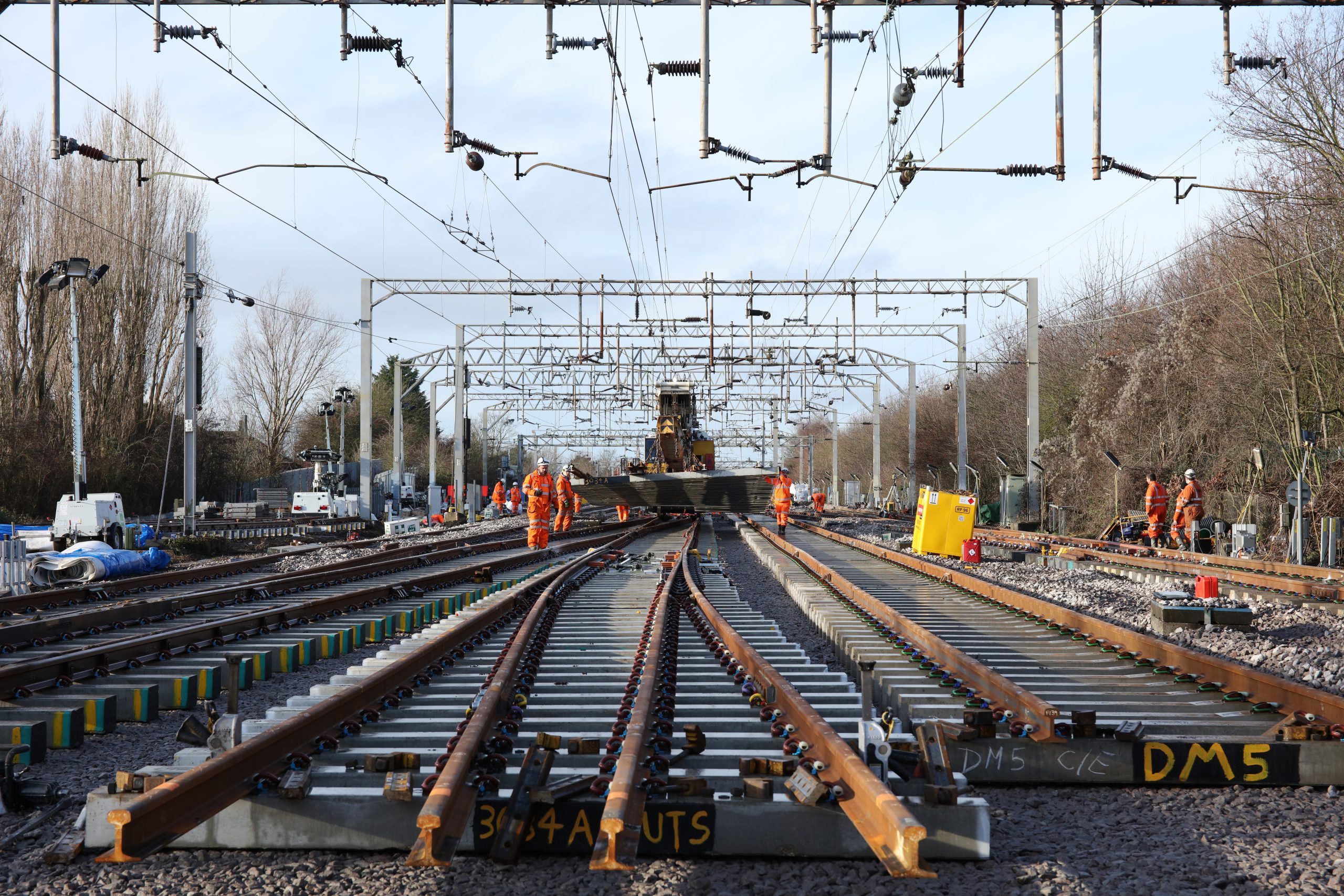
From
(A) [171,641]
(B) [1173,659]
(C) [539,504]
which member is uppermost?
(C) [539,504]

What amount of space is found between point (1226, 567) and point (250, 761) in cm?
1458

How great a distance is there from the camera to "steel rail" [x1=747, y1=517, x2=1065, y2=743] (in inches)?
189

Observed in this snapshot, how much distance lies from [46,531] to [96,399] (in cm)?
1972

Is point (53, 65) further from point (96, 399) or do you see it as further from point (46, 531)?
point (96, 399)

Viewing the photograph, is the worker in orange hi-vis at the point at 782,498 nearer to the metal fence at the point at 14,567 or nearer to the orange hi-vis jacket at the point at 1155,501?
the orange hi-vis jacket at the point at 1155,501

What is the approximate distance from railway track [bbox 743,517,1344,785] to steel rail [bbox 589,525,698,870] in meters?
1.43

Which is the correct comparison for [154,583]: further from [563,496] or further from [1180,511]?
[1180,511]

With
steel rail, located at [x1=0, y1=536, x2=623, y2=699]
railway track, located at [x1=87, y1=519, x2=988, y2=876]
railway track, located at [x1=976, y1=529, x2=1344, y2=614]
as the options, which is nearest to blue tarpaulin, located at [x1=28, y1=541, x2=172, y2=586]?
steel rail, located at [x1=0, y1=536, x2=623, y2=699]

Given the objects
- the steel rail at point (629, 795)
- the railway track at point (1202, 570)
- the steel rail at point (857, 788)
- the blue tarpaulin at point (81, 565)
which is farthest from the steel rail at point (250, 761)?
the blue tarpaulin at point (81, 565)

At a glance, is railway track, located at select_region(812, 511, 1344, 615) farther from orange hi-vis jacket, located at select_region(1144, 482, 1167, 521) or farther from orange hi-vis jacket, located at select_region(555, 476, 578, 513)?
orange hi-vis jacket, located at select_region(555, 476, 578, 513)

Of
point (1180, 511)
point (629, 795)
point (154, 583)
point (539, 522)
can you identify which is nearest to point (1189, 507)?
point (1180, 511)

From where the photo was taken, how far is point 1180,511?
19484mm

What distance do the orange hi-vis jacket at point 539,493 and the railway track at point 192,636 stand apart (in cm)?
292

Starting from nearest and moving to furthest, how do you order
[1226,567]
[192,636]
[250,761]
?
[250,761] → [192,636] → [1226,567]
